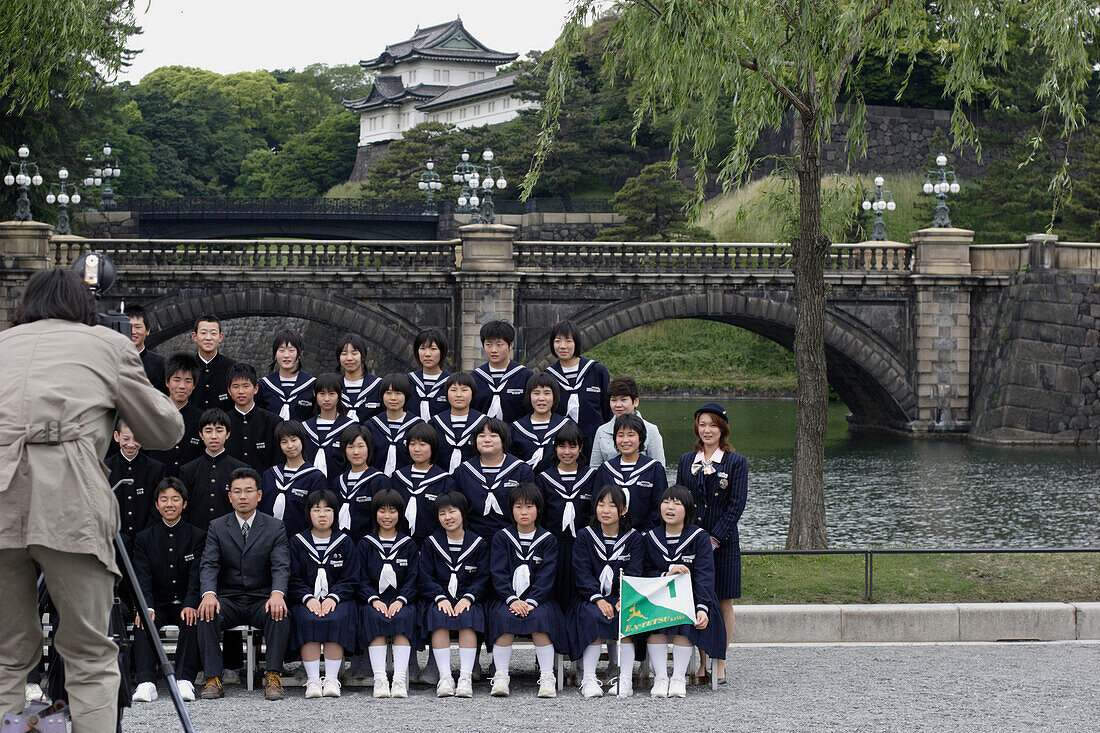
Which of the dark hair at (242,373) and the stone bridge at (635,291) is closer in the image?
the dark hair at (242,373)

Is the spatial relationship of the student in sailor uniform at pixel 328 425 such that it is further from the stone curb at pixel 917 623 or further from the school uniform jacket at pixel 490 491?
the stone curb at pixel 917 623

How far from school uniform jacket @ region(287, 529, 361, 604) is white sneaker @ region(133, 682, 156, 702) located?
2.90 ft

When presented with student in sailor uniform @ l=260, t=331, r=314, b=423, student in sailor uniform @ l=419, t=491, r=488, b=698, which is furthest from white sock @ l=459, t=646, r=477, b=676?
student in sailor uniform @ l=260, t=331, r=314, b=423

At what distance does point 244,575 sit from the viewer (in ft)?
22.7

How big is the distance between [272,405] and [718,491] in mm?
3082

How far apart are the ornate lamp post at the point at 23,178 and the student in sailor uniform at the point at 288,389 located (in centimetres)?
2626

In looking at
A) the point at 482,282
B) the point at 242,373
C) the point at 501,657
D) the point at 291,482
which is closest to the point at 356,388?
the point at 242,373

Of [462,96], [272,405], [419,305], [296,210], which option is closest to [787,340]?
[419,305]

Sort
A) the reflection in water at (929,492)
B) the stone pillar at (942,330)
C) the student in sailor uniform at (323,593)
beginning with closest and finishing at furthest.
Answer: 1. the student in sailor uniform at (323,593)
2. the reflection in water at (929,492)
3. the stone pillar at (942,330)

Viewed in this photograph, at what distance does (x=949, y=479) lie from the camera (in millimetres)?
23516

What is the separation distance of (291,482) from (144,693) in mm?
1563

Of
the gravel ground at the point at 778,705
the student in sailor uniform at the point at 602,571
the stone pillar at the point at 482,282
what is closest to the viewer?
the gravel ground at the point at 778,705

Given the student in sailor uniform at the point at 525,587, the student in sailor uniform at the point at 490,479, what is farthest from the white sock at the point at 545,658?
the student in sailor uniform at the point at 490,479

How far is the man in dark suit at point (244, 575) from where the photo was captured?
22.0 feet
